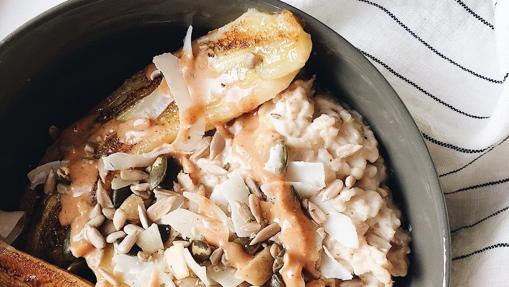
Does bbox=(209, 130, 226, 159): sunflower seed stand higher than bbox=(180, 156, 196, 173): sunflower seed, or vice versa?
bbox=(209, 130, 226, 159): sunflower seed

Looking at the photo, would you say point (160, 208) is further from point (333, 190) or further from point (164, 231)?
point (333, 190)

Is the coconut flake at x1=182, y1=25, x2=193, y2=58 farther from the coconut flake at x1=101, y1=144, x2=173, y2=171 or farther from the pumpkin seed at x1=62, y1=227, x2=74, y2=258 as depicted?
the pumpkin seed at x1=62, y1=227, x2=74, y2=258

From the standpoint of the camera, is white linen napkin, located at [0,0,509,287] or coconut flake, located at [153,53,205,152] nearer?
coconut flake, located at [153,53,205,152]

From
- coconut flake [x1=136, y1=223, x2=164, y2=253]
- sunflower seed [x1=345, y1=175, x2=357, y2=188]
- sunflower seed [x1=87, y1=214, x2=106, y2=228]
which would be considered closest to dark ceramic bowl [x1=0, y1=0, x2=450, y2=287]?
sunflower seed [x1=345, y1=175, x2=357, y2=188]

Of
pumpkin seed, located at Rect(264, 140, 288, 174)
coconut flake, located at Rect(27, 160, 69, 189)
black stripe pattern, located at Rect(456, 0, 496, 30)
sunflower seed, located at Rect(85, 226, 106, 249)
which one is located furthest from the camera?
black stripe pattern, located at Rect(456, 0, 496, 30)

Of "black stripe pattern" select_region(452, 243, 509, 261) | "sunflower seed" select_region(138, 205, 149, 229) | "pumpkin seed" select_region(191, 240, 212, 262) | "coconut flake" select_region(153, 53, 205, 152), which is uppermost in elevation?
"coconut flake" select_region(153, 53, 205, 152)

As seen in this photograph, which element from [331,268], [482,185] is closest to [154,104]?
[331,268]

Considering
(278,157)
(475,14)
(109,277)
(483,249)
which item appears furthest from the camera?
(475,14)
